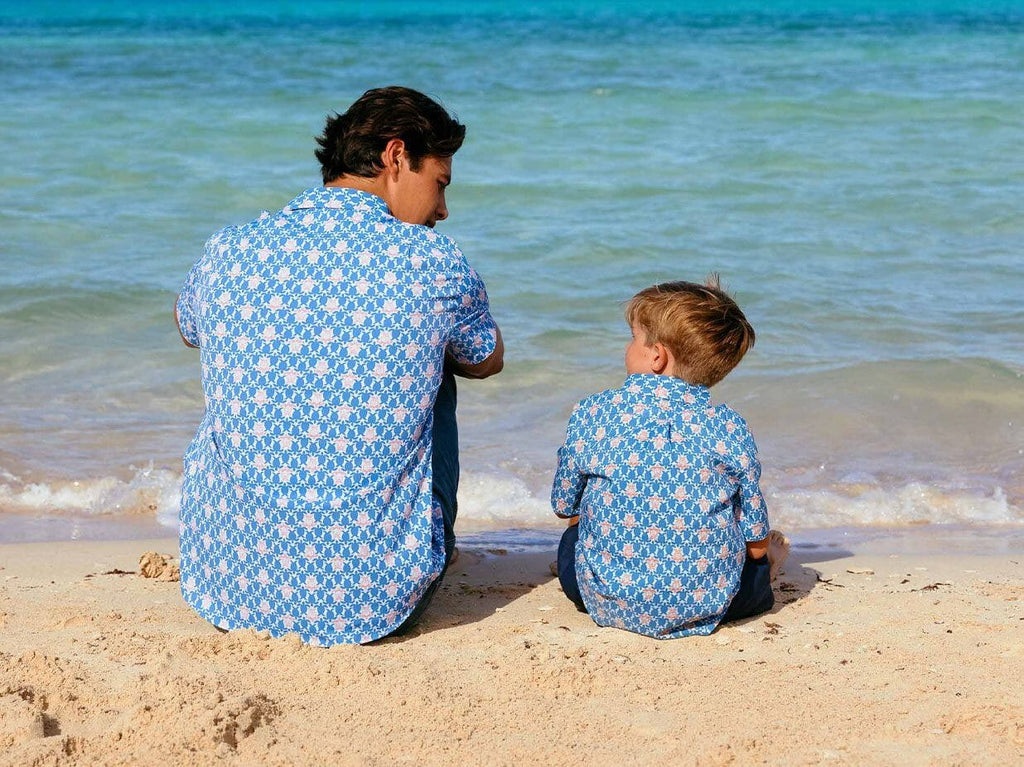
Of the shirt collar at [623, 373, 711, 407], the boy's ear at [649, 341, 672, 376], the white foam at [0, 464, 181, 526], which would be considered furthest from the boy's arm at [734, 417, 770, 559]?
the white foam at [0, 464, 181, 526]

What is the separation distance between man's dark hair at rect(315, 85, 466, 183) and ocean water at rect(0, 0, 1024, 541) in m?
1.61

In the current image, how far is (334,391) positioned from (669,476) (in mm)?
774

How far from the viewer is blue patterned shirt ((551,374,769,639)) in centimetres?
288

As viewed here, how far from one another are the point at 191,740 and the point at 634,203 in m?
7.34

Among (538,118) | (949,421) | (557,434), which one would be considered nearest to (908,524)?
(949,421)

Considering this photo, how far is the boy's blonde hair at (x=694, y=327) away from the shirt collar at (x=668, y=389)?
0.14 ft

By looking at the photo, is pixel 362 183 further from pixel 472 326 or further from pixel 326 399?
pixel 326 399

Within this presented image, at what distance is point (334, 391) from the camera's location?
2.66m

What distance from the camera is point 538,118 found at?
43.9ft

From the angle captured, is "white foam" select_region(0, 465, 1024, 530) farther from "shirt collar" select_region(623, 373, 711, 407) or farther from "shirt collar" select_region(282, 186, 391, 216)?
"shirt collar" select_region(282, 186, 391, 216)

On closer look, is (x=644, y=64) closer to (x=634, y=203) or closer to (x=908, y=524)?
(x=634, y=203)

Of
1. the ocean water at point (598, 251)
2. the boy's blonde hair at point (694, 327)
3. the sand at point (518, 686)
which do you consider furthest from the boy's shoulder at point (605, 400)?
the ocean water at point (598, 251)

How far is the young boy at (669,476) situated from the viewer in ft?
9.47

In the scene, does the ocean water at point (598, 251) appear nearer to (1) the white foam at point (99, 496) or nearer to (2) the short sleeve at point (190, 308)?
(1) the white foam at point (99, 496)
